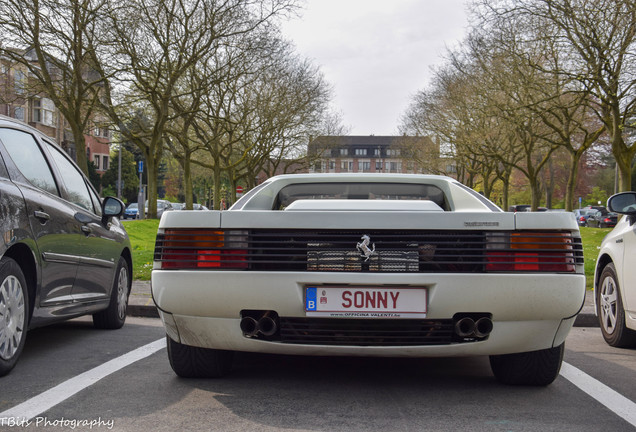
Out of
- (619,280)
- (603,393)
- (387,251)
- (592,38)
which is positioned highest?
(592,38)

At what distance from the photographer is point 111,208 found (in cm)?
696

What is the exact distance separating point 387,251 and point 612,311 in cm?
340

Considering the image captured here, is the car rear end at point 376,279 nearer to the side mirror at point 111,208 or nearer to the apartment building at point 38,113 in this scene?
the side mirror at point 111,208

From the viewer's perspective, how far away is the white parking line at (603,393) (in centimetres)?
405

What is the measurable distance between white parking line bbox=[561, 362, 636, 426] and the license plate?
1.17m

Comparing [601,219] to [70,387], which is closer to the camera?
[70,387]

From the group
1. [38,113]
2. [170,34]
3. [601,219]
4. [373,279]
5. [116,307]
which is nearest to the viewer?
[373,279]

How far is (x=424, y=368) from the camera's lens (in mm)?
5270

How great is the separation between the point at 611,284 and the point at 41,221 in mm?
4735

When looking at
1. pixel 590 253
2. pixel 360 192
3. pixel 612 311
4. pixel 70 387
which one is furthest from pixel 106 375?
pixel 590 253

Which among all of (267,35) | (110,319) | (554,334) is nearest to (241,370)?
(554,334)

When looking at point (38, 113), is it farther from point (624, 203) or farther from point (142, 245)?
point (624, 203)

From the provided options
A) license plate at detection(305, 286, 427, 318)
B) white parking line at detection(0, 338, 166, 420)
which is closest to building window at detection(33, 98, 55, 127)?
white parking line at detection(0, 338, 166, 420)

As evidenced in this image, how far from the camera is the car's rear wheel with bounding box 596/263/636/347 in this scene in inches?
253
